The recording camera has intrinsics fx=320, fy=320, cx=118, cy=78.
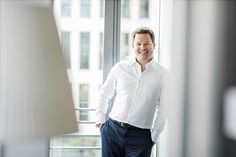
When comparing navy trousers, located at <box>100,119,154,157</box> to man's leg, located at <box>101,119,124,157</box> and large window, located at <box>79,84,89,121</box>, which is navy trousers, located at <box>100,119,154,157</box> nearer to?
man's leg, located at <box>101,119,124,157</box>

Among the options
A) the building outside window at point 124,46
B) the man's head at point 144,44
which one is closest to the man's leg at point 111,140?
the man's head at point 144,44

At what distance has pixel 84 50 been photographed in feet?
8.68

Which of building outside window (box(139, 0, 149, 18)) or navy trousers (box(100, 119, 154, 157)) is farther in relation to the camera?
building outside window (box(139, 0, 149, 18))

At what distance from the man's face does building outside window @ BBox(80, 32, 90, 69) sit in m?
0.51

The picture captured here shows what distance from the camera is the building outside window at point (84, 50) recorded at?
8.63ft

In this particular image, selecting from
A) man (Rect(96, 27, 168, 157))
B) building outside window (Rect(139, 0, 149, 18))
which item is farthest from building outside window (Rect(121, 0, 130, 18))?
man (Rect(96, 27, 168, 157))

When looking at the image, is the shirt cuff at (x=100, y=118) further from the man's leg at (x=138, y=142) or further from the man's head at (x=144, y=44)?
the man's head at (x=144, y=44)

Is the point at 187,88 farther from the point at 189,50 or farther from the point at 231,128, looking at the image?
the point at 231,128

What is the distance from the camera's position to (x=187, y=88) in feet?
3.62

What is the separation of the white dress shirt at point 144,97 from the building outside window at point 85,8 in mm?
636

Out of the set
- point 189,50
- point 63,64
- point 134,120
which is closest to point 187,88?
point 189,50

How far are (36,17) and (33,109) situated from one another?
0.17m

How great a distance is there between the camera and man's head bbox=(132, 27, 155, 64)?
223 centimetres

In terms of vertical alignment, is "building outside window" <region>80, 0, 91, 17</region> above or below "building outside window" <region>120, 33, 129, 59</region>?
above
